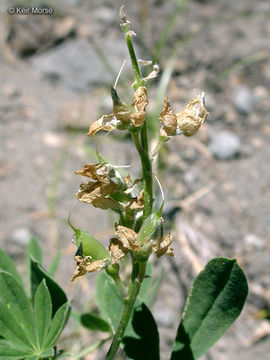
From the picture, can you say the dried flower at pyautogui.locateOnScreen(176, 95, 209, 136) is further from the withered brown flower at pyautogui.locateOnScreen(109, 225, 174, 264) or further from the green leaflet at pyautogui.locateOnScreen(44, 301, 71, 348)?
the green leaflet at pyautogui.locateOnScreen(44, 301, 71, 348)

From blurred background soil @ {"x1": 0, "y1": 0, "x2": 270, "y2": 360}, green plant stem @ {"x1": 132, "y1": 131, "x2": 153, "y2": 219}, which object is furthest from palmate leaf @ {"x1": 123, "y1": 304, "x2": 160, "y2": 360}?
blurred background soil @ {"x1": 0, "y1": 0, "x2": 270, "y2": 360}

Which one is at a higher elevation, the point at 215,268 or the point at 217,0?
the point at 217,0

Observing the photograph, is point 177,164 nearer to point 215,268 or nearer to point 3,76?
point 3,76

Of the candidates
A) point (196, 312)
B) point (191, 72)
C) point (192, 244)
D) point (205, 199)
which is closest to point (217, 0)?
point (191, 72)

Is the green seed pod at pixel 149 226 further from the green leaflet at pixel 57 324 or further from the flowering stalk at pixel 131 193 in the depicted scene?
the green leaflet at pixel 57 324

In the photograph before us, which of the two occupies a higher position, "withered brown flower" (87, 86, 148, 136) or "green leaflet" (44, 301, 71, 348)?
"withered brown flower" (87, 86, 148, 136)

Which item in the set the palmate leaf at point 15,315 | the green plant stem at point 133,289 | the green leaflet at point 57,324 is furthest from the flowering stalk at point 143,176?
the palmate leaf at point 15,315
